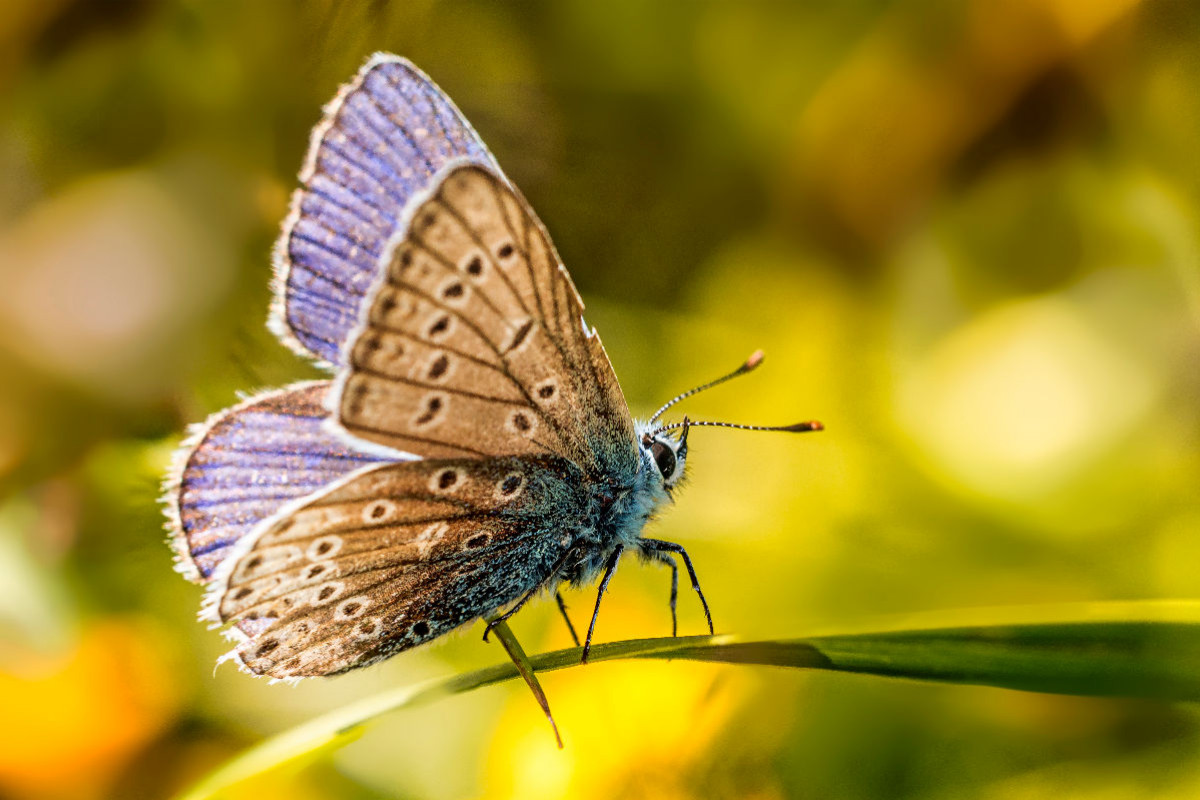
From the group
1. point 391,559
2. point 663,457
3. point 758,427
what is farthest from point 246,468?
point 758,427

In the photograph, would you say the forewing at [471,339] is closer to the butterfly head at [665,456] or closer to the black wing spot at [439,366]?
the black wing spot at [439,366]

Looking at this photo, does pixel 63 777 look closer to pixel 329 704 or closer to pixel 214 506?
pixel 329 704

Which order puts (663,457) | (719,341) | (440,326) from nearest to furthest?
1. (440,326)
2. (663,457)
3. (719,341)

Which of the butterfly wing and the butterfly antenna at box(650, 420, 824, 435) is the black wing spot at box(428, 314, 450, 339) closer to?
the butterfly wing

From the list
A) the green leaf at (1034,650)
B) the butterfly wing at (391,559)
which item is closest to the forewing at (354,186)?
the butterfly wing at (391,559)

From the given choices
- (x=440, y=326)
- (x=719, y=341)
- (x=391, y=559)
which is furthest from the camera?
(x=719, y=341)

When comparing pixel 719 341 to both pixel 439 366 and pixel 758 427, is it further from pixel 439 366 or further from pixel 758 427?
pixel 439 366

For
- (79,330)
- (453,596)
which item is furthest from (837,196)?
(79,330)
